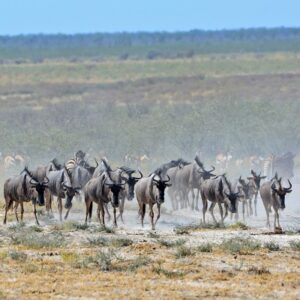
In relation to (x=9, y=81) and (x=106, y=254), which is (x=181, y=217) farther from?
(x=9, y=81)

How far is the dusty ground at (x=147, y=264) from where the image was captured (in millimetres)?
15773

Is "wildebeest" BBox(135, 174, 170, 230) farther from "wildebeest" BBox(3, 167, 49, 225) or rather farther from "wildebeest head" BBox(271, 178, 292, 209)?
"wildebeest head" BBox(271, 178, 292, 209)

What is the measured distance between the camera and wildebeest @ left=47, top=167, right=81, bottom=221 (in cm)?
2977

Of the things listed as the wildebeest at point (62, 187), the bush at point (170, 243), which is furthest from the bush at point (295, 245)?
the wildebeest at point (62, 187)

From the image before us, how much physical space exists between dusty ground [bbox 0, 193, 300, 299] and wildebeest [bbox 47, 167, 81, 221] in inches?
219

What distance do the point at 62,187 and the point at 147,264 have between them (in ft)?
40.7

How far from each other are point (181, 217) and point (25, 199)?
6.22m

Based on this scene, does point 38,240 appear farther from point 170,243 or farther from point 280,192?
point 280,192

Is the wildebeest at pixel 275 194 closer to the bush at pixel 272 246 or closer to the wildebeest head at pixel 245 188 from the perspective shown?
the wildebeest head at pixel 245 188

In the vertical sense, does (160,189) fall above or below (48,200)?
above

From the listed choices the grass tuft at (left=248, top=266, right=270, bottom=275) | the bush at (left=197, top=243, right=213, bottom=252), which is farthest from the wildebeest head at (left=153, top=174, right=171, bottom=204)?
the grass tuft at (left=248, top=266, right=270, bottom=275)

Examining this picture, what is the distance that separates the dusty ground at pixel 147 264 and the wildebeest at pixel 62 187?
5565 millimetres

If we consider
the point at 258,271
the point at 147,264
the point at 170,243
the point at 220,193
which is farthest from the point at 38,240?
the point at 220,193

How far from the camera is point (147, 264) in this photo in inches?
710
